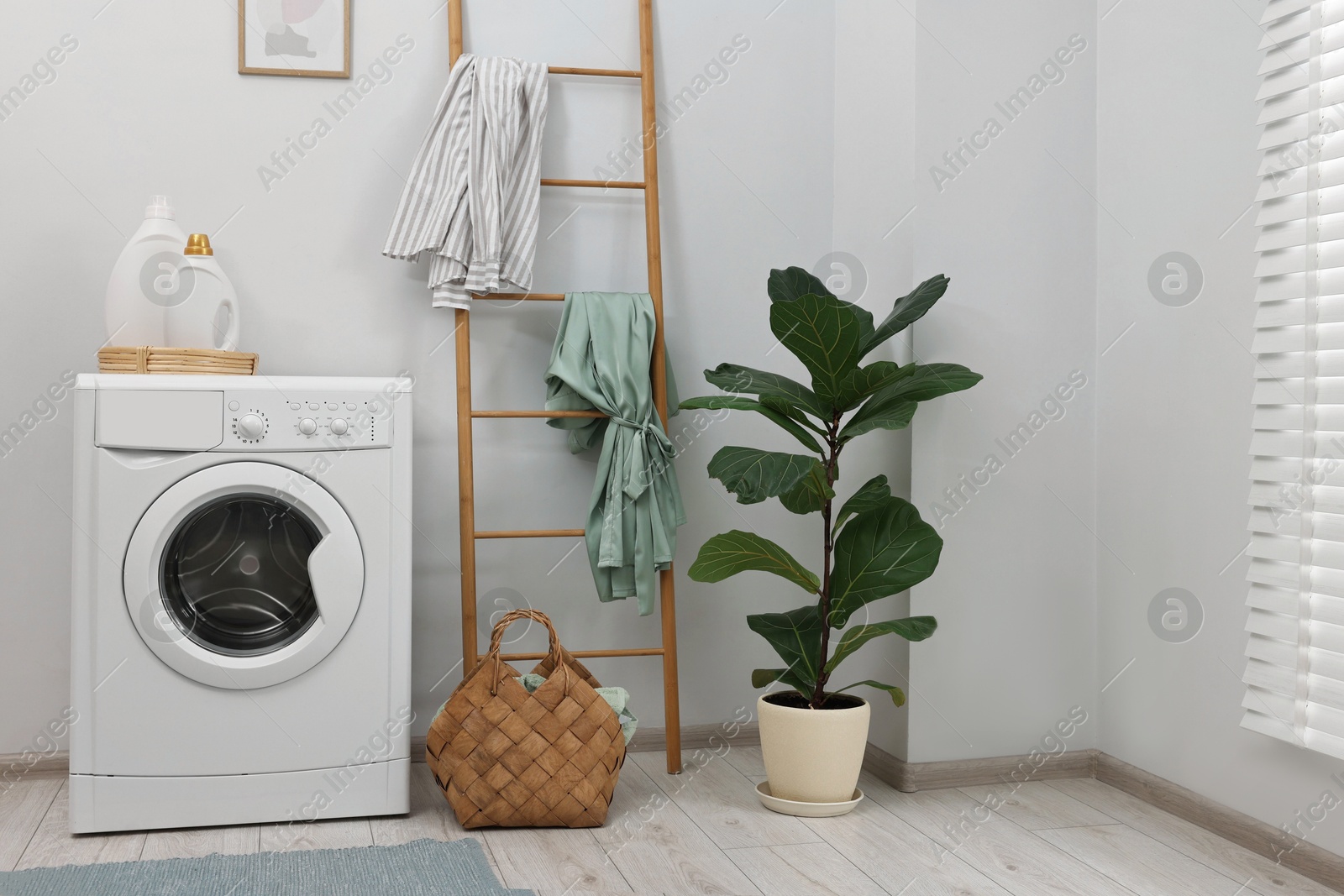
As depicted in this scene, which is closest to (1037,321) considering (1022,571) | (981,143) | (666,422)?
(981,143)

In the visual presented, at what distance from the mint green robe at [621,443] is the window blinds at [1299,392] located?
119 centimetres

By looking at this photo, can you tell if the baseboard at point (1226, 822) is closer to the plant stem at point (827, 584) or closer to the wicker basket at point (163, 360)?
the plant stem at point (827, 584)

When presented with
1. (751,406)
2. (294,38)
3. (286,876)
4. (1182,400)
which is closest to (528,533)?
(751,406)

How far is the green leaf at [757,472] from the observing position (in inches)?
73.9

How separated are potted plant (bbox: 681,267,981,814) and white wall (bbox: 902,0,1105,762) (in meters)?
0.22

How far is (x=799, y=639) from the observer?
2160 millimetres

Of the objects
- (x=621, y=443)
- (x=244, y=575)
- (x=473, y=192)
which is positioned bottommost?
(x=244, y=575)

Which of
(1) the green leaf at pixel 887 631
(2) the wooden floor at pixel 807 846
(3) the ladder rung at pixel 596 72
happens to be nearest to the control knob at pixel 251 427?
(2) the wooden floor at pixel 807 846

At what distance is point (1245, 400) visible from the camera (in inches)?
76.1

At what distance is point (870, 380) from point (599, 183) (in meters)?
0.89

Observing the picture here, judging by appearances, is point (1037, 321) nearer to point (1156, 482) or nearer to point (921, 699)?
point (1156, 482)

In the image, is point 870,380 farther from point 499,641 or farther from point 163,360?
point 163,360

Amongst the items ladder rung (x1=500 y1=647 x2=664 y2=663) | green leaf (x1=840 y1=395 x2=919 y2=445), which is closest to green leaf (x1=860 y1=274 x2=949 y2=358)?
green leaf (x1=840 y1=395 x2=919 y2=445)

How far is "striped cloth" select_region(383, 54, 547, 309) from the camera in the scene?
228cm
